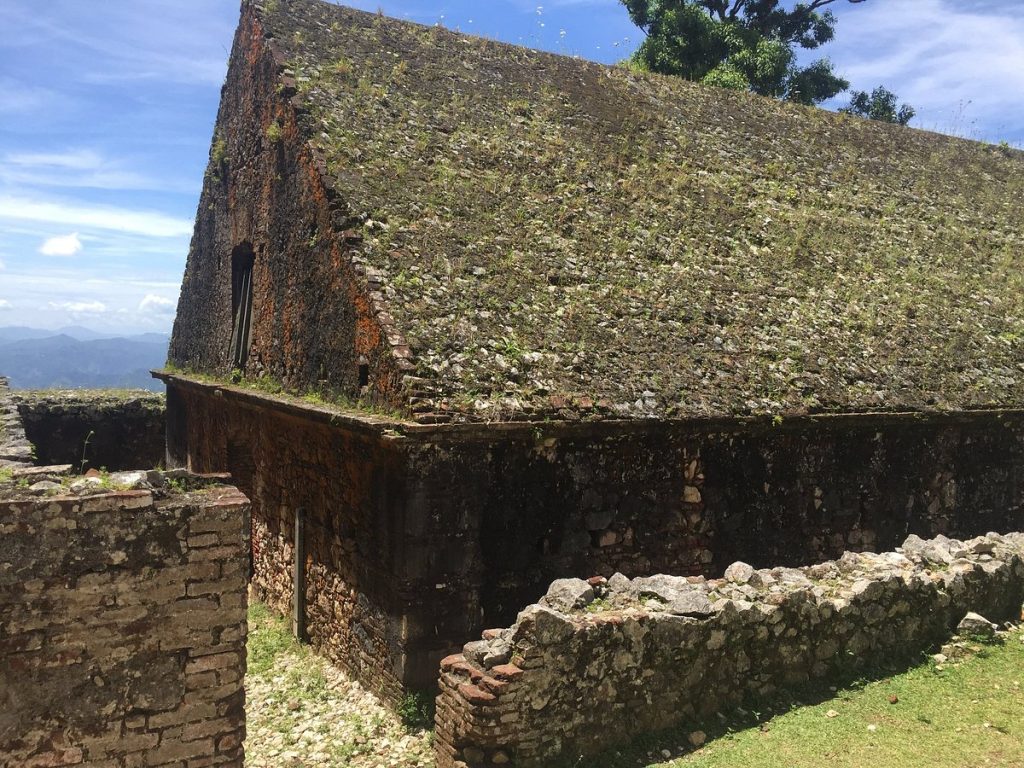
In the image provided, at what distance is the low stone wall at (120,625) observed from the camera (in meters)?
4.93

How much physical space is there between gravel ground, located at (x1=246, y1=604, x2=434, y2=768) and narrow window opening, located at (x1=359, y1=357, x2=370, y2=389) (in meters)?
3.40

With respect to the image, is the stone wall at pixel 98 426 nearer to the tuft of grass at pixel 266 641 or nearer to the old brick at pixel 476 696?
the tuft of grass at pixel 266 641

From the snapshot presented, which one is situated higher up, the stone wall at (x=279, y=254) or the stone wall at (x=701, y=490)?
the stone wall at (x=279, y=254)

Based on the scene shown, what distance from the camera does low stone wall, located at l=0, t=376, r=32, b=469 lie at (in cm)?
729

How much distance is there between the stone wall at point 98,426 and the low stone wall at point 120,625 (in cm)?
1499

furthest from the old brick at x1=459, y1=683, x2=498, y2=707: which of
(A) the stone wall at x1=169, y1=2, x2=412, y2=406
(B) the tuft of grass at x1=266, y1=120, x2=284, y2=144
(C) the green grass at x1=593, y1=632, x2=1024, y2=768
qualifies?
(B) the tuft of grass at x1=266, y1=120, x2=284, y2=144

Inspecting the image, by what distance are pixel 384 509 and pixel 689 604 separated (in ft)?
10.6

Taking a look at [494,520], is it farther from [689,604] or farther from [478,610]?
[689,604]

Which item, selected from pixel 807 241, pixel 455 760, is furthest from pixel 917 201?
pixel 455 760

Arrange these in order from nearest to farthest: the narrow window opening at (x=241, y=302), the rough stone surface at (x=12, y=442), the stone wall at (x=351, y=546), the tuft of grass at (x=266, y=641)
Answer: the rough stone surface at (x=12, y=442) → the stone wall at (x=351, y=546) → the tuft of grass at (x=266, y=641) → the narrow window opening at (x=241, y=302)

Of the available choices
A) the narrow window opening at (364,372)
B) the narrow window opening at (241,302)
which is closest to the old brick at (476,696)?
the narrow window opening at (364,372)

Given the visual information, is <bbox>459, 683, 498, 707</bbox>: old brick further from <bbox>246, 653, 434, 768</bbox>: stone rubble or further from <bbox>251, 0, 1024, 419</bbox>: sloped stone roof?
<bbox>251, 0, 1024, 419</bbox>: sloped stone roof

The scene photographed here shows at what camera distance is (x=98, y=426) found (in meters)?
19.9

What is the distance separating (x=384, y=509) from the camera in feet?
27.7
